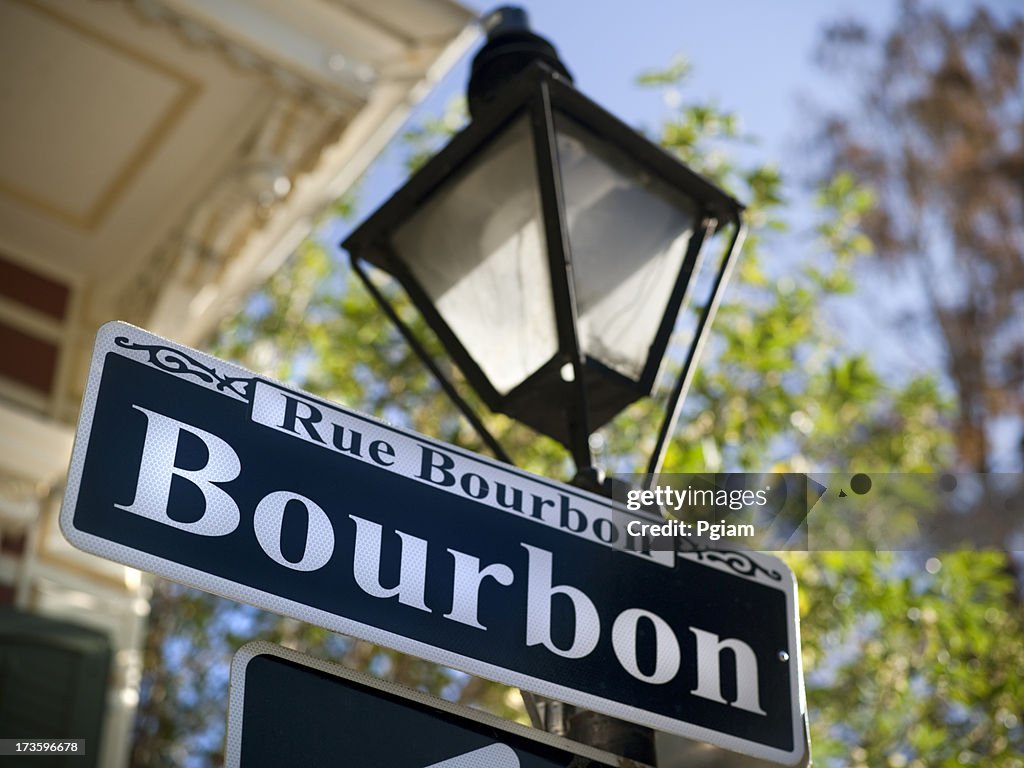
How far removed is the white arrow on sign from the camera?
1676 millimetres

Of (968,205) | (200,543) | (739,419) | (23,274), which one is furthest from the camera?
(968,205)

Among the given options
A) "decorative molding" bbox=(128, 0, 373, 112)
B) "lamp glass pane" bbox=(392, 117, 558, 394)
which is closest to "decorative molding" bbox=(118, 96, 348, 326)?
"decorative molding" bbox=(128, 0, 373, 112)

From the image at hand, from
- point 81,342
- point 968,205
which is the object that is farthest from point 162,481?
point 968,205

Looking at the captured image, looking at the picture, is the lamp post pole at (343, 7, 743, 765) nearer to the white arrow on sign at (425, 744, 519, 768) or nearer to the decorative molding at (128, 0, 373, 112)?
the white arrow on sign at (425, 744, 519, 768)

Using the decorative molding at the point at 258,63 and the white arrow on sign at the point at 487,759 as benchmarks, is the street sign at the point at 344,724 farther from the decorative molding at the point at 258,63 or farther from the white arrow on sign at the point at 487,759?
the decorative molding at the point at 258,63

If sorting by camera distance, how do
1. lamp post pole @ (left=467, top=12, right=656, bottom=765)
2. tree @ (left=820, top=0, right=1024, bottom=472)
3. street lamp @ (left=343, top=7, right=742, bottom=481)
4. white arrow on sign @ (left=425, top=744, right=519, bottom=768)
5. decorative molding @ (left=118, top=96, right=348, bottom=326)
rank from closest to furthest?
white arrow on sign @ (left=425, top=744, right=519, bottom=768), lamp post pole @ (left=467, top=12, right=656, bottom=765), street lamp @ (left=343, top=7, right=742, bottom=481), decorative molding @ (left=118, top=96, right=348, bottom=326), tree @ (left=820, top=0, right=1024, bottom=472)

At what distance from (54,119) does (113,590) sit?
2237 mm

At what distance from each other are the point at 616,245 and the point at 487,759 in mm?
1238

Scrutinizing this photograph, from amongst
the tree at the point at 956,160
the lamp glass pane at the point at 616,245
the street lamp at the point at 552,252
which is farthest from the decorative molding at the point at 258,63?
the tree at the point at 956,160

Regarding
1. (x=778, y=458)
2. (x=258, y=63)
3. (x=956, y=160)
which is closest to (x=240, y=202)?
(x=258, y=63)

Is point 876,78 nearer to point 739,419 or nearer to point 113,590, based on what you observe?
point 739,419

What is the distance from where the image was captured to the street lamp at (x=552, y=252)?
250cm

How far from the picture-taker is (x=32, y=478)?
5855mm

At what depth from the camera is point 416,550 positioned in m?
1.74
